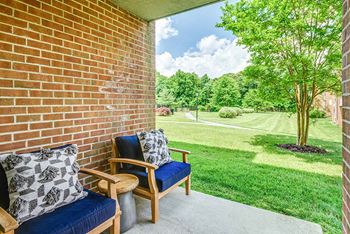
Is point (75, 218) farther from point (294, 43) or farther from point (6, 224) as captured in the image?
point (294, 43)

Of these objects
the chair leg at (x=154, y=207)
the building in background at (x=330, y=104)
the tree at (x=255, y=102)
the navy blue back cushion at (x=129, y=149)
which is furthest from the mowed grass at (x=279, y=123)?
the chair leg at (x=154, y=207)

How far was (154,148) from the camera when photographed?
94.4 inches

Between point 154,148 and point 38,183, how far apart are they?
4.10ft

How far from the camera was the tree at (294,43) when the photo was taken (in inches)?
165

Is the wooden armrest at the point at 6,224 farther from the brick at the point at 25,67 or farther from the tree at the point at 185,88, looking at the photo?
the tree at the point at 185,88

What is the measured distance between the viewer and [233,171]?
142 inches

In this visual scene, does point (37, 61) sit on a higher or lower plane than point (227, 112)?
higher

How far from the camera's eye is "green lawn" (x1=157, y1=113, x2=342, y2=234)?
8.23 feet

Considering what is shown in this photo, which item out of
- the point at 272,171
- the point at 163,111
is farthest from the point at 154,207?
the point at 163,111

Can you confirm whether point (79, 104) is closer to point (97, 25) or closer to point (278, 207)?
point (97, 25)

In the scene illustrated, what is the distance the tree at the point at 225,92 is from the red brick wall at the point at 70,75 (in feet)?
19.1

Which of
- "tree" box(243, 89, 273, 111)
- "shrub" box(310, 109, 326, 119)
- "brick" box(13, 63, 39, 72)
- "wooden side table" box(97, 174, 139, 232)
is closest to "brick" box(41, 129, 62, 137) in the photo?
"brick" box(13, 63, 39, 72)

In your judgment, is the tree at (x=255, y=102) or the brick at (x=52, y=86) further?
the tree at (x=255, y=102)

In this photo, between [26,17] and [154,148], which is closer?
[26,17]
